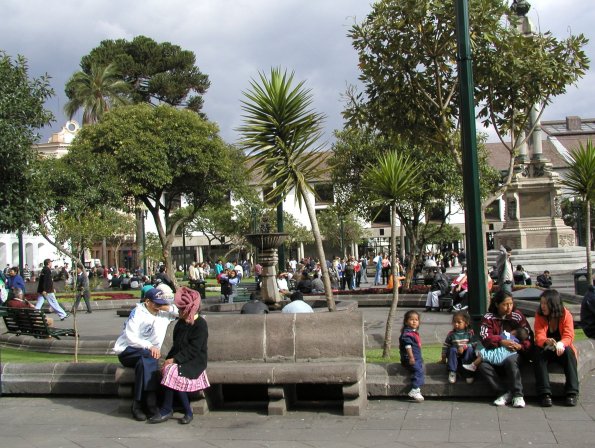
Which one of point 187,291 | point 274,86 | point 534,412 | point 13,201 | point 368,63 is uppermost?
point 368,63

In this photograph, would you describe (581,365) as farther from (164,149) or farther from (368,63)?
(164,149)

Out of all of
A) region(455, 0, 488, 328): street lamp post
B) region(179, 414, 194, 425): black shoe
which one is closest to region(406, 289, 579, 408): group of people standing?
region(455, 0, 488, 328): street lamp post

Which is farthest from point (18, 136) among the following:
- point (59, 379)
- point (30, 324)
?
point (59, 379)

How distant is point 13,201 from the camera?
44.2ft

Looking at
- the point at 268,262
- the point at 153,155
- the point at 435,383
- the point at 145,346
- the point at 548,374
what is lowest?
the point at 435,383

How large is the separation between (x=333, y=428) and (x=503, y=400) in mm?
1713

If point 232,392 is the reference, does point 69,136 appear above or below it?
above

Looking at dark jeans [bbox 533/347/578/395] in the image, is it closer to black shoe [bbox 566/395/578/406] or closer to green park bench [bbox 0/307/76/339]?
black shoe [bbox 566/395/578/406]

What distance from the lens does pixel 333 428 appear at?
629 centimetres

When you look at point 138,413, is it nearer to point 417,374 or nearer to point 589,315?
point 417,374

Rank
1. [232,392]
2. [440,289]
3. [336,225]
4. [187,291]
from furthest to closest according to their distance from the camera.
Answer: [336,225]
[440,289]
[232,392]
[187,291]

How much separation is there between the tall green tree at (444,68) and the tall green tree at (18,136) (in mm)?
6283

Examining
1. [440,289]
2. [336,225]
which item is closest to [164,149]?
[440,289]

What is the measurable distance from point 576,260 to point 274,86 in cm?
2355
